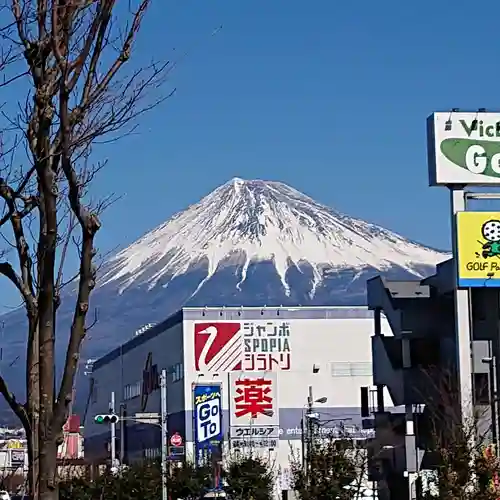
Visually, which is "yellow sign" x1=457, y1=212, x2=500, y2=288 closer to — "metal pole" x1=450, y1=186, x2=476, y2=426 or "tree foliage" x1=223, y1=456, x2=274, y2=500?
"metal pole" x1=450, y1=186, x2=476, y2=426

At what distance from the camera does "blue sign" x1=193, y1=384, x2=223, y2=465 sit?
174 feet

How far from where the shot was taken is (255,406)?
54.8 m

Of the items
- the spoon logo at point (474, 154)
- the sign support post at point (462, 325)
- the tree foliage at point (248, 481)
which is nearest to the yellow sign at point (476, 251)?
the sign support post at point (462, 325)

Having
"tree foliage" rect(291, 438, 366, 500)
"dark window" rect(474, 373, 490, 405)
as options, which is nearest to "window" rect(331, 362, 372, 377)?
"dark window" rect(474, 373, 490, 405)

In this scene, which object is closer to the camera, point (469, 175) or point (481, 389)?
point (469, 175)

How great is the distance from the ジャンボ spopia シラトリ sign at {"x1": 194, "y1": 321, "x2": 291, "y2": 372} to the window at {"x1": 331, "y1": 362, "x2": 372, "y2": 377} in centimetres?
340

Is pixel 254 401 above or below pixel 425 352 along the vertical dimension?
below

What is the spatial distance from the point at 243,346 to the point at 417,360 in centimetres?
2751

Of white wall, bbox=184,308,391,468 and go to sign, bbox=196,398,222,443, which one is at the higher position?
white wall, bbox=184,308,391,468

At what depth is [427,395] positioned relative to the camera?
40938 millimetres

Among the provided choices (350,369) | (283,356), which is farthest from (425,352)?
A: (350,369)

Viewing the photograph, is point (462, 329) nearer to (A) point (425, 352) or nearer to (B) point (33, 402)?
(A) point (425, 352)

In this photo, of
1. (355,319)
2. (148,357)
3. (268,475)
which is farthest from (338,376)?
(268,475)

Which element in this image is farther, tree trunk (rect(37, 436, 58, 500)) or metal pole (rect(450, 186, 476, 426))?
metal pole (rect(450, 186, 476, 426))
